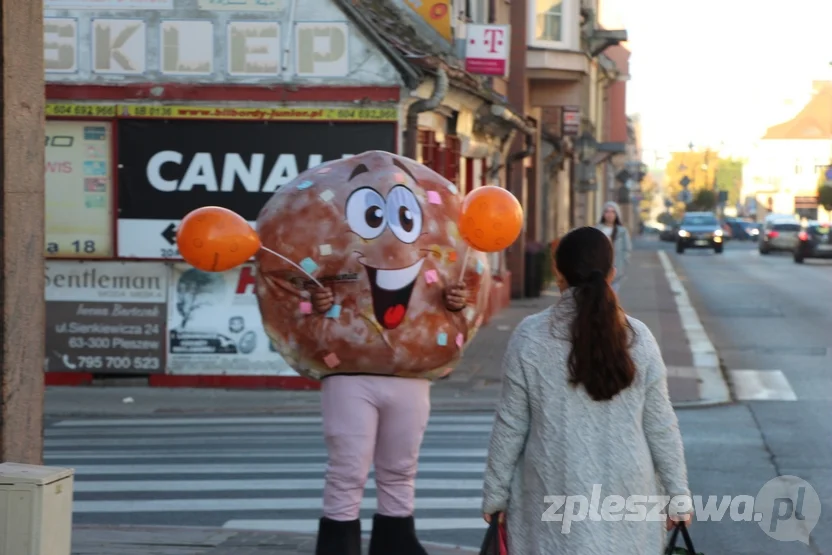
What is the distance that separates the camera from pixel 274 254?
21.0ft

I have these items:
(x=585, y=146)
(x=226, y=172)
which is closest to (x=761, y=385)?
(x=226, y=172)

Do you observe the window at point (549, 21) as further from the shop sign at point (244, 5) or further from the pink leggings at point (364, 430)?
the pink leggings at point (364, 430)

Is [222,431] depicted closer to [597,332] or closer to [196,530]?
[196,530]

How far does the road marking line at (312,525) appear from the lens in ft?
26.3

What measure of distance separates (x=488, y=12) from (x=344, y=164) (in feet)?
59.5

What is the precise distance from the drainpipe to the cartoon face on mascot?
893 cm

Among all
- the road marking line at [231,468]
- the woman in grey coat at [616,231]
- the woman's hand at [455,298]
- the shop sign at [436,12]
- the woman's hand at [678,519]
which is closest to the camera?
the woman's hand at [678,519]

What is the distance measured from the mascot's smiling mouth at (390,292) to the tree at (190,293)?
9.31 meters

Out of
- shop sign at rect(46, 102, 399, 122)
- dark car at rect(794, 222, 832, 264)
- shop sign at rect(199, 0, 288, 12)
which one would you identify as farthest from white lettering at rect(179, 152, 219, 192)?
dark car at rect(794, 222, 832, 264)

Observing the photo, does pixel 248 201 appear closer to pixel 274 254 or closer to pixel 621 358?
pixel 274 254

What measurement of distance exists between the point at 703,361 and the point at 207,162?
643 centimetres

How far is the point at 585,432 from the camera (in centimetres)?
441

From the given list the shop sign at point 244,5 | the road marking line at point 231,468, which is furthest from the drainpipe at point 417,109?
the road marking line at point 231,468

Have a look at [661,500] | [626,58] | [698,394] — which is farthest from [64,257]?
[626,58]
